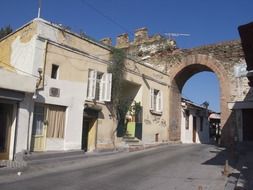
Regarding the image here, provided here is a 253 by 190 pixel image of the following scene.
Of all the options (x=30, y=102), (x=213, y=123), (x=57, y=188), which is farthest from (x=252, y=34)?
(x=213, y=123)

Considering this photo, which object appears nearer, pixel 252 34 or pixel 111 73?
pixel 252 34

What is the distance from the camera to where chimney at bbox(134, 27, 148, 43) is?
27031 mm

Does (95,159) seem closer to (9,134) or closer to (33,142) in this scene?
(33,142)

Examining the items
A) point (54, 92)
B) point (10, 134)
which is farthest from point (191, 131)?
point (10, 134)

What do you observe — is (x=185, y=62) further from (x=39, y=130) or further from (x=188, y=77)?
(x=39, y=130)

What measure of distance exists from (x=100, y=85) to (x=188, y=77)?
11.1 m

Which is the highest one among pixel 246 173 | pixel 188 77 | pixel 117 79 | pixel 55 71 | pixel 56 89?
pixel 188 77

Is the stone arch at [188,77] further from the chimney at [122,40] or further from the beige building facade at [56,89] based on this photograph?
the beige building facade at [56,89]

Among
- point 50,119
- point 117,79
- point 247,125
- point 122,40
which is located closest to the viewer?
point 50,119

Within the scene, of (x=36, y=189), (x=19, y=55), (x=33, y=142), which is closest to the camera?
(x=36, y=189)

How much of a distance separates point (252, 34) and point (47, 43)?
910cm

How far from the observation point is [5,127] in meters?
12.3

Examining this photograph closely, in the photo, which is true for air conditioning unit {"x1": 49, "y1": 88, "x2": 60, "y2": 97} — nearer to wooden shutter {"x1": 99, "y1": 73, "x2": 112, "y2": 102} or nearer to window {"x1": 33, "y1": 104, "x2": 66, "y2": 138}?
window {"x1": 33, "y1": 104, "x2": 66, "y2": 138}

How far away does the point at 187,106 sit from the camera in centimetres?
2778
